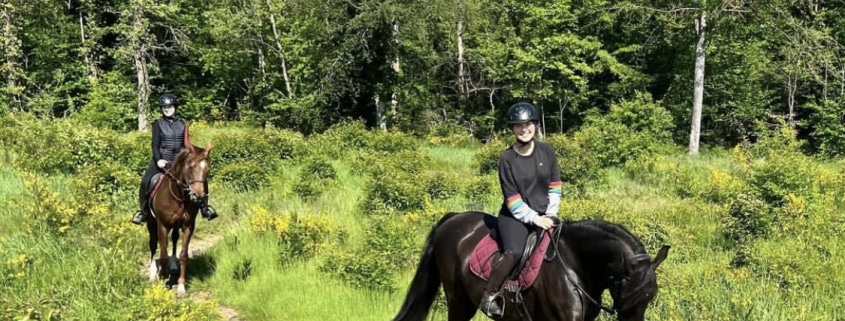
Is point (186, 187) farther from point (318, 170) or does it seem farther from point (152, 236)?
point (318, 170)

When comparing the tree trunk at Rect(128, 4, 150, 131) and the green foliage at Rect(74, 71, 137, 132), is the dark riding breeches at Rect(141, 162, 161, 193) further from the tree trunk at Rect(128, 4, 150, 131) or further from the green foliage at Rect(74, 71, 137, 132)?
the green foliage at Rect(74, 71, 137, 132)

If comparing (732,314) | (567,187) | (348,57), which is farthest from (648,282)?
(348,57)

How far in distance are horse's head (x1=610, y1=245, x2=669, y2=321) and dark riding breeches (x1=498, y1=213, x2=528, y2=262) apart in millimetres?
896

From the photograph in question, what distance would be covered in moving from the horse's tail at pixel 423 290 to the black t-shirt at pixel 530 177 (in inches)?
49.9

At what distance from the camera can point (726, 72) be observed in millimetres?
28203

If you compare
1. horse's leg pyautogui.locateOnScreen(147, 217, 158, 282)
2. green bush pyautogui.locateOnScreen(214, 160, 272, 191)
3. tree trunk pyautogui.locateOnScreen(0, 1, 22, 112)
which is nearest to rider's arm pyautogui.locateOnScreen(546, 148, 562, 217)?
horse's leg pyautogui.locateOnScreen(147, 217, 158, 282)

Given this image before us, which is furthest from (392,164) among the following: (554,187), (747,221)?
(554,187)

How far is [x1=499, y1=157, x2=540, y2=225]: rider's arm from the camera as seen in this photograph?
14.8 ft

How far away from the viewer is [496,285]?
4.64 meters

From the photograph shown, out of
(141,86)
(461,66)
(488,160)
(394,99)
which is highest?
(461,66)

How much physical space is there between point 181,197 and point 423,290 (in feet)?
12.2

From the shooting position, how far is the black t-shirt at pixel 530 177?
15.3 ft

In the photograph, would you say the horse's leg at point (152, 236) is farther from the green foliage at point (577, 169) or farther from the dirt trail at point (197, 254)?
the green foliage at point (577, 169)

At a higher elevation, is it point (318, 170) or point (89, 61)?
point (89, 61)
